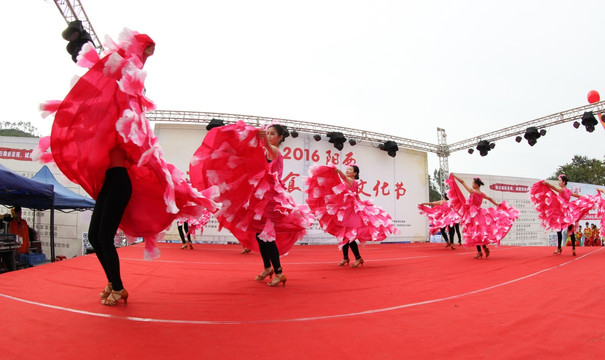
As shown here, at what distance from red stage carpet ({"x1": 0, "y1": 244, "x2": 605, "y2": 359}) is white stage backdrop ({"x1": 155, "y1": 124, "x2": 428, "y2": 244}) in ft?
21.5

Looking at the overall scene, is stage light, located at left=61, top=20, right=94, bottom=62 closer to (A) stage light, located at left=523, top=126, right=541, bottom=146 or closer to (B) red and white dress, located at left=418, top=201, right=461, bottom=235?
(B) red and white dress, located at left=418, top=201, right=461, bottom=235

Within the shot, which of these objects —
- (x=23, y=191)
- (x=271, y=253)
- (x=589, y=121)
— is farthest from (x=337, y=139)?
(x=271, y=253)

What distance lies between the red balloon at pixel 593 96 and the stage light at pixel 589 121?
33cm

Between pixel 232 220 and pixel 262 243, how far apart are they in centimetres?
35

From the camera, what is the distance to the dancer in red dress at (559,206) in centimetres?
591

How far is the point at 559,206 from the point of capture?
6.04 metres

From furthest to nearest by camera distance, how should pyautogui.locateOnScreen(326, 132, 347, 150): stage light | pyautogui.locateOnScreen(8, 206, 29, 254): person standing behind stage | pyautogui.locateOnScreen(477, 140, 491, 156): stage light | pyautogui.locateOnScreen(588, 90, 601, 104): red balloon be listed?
pyautogui.locateOnScreen(477, 140, 491, 156): stage light, pyautogui.locateOnScreen(326, 132, 347, 150): stage light, pyautogui.locateOnScreen(588, 90, 601, 104): red balloon, pyautogui.locateOnScreen(8, 206, 29, 254): person standing behind stage

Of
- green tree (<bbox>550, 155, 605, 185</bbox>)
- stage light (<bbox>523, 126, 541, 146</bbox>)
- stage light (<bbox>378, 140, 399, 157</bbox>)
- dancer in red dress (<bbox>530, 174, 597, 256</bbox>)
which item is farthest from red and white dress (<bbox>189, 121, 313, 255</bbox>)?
green tree (<bbox>550, 155, 605, 185</bbox>)

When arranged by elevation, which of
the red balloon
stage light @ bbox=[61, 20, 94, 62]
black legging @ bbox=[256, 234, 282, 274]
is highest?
stage light @ bbox=[61, 20, 94, 62]

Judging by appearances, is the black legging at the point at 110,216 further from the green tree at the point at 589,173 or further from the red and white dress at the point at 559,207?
the green tree at the point at 589,173

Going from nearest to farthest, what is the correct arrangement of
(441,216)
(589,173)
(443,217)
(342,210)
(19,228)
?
1. (342,210)
2. (19,228)
3. (443,217)
4. (441,216)
5. (589,173)

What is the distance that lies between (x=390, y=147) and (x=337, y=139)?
200 centimetres

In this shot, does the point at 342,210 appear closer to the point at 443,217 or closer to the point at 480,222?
the point at 480,222

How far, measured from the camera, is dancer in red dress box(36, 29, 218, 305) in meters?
1.96
